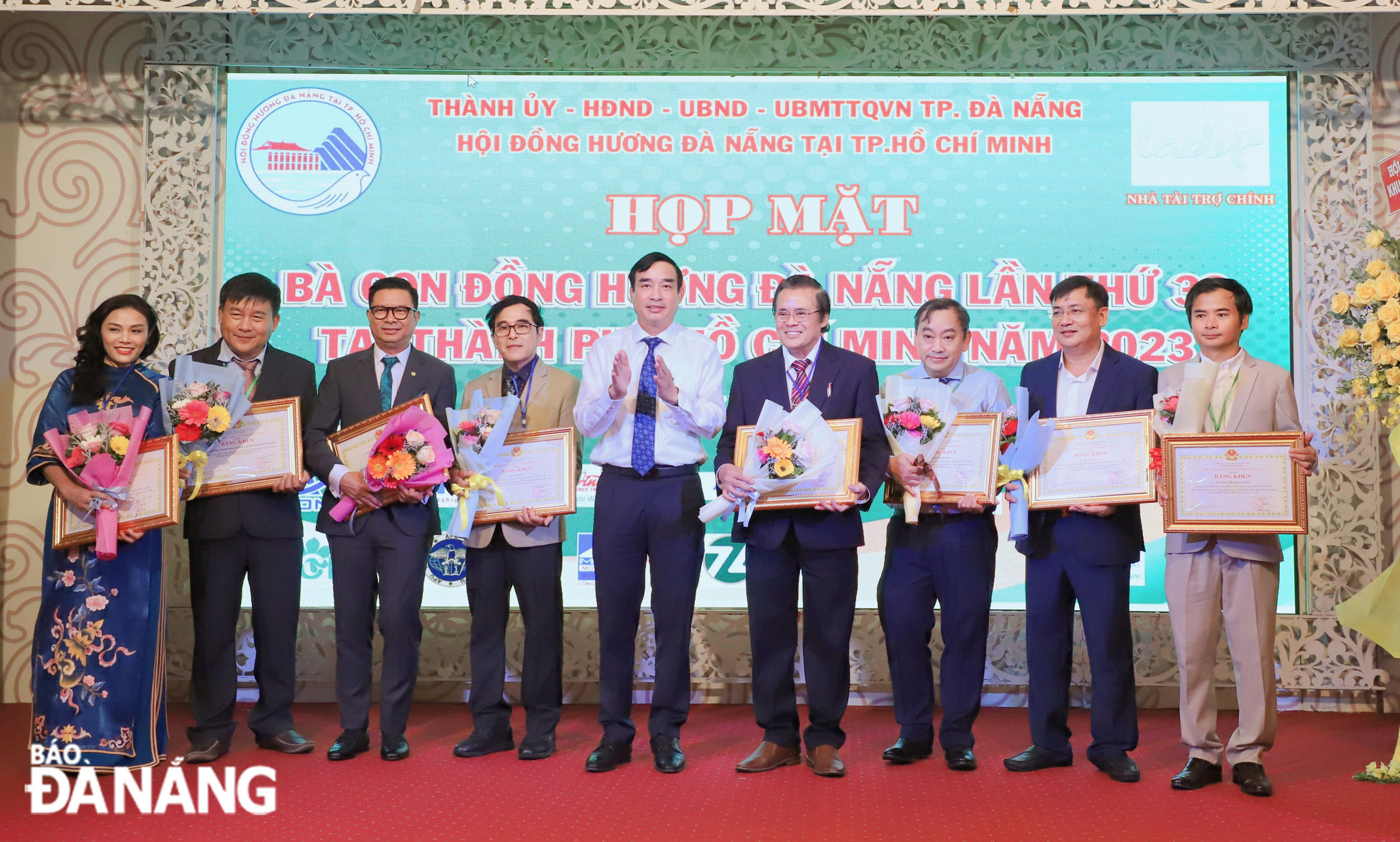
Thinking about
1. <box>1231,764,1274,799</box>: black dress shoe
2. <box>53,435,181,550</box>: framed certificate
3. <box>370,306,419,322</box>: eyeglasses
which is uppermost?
→ <box>370,306,419,322</box>: eyeglasses

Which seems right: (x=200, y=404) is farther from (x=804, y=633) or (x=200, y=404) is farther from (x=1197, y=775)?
(x=1197, y=775)

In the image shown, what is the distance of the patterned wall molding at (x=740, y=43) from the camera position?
5.10m

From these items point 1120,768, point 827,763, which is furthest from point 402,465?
point 1120,768

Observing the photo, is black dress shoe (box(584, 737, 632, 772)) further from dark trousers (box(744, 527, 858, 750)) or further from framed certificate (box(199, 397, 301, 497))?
framed certificate (box(199, 397, 301, 497))

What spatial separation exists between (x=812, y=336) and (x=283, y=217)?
9.52ft

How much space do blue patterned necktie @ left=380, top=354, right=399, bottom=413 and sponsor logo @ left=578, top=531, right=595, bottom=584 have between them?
1429mm

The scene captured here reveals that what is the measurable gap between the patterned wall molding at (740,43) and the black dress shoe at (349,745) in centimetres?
317

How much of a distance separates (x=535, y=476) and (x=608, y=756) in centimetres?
103

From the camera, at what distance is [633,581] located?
3816 mm

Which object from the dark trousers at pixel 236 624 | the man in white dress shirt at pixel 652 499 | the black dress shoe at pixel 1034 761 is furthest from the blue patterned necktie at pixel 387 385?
the black dress shoe at pixel 1034 761

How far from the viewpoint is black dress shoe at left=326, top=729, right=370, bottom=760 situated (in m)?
3.82

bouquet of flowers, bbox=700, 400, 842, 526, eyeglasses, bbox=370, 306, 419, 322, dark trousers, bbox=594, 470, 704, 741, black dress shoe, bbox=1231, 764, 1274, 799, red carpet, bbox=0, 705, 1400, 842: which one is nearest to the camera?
red carpet, bbox=0, 705, 1400, 842

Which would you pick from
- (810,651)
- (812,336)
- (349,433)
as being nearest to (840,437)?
(812,336)

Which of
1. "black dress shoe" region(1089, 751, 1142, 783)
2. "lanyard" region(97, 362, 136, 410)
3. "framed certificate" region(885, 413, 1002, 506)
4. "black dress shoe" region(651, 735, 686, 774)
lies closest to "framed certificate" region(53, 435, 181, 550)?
"lanyard" region(97, 362, 136, 410)
